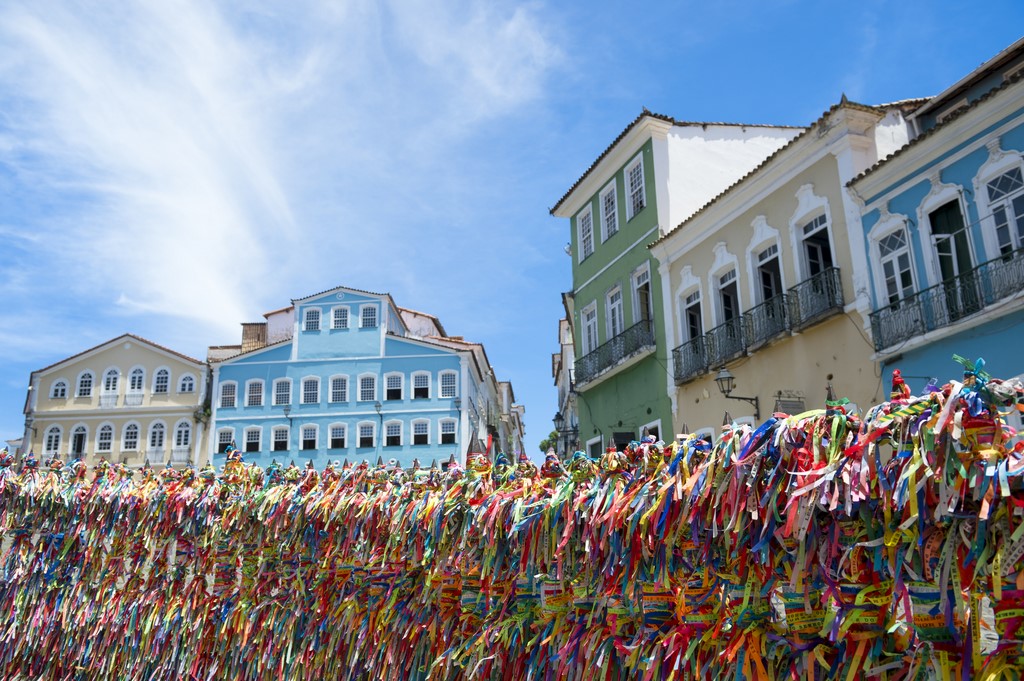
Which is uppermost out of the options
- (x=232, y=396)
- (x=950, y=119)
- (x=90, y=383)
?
(x=90, y=383)

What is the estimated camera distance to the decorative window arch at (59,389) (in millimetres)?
38625

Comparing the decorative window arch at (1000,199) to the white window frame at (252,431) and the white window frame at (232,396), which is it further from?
the white window frame at (232,396)

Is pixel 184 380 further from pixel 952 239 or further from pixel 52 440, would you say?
pixel 952 239

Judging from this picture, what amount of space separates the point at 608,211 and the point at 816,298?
27.0 feet

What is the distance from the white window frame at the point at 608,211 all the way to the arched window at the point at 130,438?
2641 centimetres

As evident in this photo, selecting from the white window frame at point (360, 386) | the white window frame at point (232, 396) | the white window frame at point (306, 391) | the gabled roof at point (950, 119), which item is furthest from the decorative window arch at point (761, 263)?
the white window frame at point (232, 396)

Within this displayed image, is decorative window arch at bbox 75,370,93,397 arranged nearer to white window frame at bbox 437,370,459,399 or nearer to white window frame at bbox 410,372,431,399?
white window frame at bbox 410,372,431,399

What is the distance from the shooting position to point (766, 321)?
1462 centimetres

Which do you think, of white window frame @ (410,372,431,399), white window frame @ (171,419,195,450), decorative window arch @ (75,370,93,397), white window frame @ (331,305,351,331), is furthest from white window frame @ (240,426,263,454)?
decorative window arch @ (75,370,93,397)

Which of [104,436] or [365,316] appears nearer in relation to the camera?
[104,436]

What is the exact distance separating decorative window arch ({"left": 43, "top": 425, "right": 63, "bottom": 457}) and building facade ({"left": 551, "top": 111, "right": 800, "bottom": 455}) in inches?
1093

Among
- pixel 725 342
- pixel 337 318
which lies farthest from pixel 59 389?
pixel 725 342

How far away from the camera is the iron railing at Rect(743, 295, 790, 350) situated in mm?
14219

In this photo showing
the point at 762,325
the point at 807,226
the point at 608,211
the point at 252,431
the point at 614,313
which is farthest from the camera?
the point at 252,431
